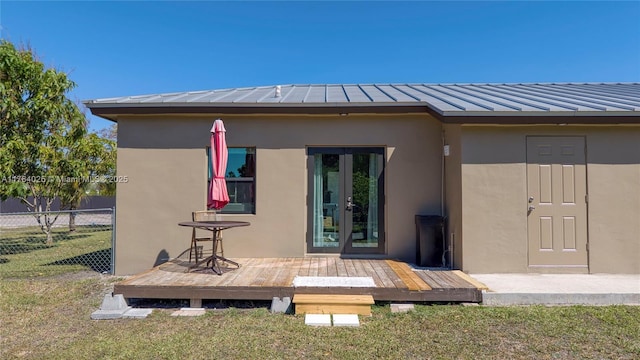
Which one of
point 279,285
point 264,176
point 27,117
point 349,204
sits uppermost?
point 27,117

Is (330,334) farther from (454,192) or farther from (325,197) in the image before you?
(454,192)

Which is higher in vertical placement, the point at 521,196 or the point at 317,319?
the point at 521,196

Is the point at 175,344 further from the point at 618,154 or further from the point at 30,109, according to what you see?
the point at 618,154

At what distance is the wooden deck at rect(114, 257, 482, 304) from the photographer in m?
4.21

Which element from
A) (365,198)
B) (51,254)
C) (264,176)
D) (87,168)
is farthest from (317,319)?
(87,168)

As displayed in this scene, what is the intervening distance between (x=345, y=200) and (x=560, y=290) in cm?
344

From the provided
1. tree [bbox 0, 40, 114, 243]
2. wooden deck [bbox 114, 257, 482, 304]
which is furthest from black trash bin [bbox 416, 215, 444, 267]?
tree [bbox 0, 40, 114, 243]

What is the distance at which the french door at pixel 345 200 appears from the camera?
6312 millimetres

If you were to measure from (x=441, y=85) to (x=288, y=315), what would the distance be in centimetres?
744

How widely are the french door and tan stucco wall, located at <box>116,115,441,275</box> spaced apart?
0.56 feet

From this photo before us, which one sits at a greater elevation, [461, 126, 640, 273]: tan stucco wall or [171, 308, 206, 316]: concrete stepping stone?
[461, 126, 640, 273]: tan stucco wall

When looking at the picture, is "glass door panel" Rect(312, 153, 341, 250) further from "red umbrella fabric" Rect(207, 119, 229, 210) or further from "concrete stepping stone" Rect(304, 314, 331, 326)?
"concrete stepping stone" Rect(304, 314, 331, 326)

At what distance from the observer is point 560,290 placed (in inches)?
175

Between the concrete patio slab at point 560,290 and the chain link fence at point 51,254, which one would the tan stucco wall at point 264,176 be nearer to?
the chain link fence at point 51,254
